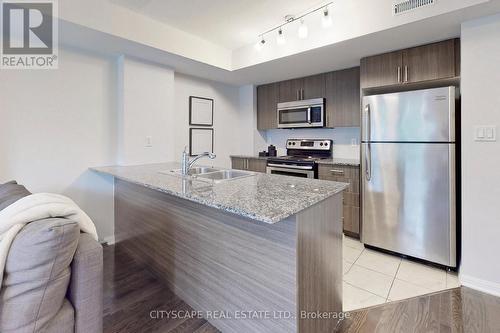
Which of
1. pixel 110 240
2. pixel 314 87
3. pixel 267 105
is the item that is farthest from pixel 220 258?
pixel 267 105

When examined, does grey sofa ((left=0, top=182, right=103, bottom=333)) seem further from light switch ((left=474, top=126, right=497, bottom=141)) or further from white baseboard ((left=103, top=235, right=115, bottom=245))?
light switch ((left=474, top=126, right=497, bottom=141))

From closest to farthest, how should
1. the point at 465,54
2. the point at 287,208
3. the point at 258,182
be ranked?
the point at 287,208
the point at 258,182
the point at 465,54

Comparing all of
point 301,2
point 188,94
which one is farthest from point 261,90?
point 301,2

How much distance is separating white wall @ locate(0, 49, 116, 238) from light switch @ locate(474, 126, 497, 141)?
3.57m

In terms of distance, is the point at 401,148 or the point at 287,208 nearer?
the point at 287,208

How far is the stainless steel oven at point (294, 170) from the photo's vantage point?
3.33 meters

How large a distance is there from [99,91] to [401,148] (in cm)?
329

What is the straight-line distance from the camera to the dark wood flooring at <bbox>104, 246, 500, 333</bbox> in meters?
1.58

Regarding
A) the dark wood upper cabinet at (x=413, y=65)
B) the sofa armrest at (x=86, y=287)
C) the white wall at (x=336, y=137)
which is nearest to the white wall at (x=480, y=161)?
the dark wood upper cabinet at (x=413, y=65)

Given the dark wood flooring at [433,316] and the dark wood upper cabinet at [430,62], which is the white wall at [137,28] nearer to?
the dark wood upper cabinet at [430,62]

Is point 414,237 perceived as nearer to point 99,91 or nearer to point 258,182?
point 258,182

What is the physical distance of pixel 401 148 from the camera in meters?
2.47

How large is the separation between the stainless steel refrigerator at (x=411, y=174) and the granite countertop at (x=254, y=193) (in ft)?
4.02

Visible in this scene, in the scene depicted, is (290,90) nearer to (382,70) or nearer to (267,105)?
(267,105)
